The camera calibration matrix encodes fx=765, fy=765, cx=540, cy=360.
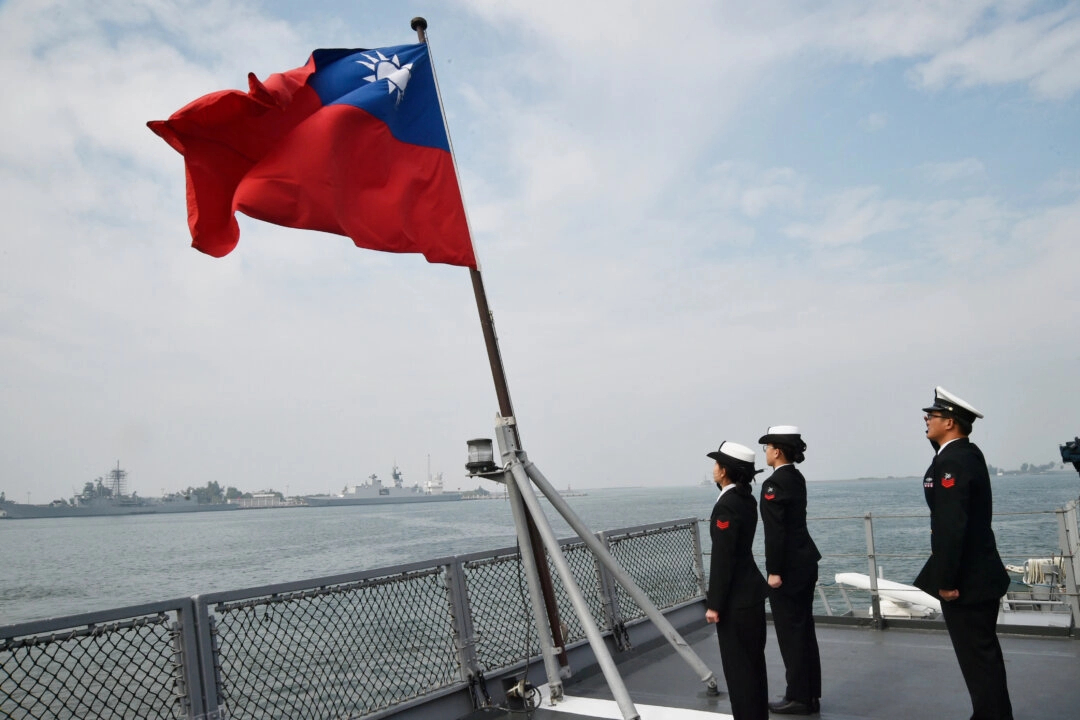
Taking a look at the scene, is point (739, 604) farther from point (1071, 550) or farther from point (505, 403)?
point (1071, 550)

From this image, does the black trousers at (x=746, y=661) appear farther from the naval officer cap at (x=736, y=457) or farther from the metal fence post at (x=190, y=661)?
the metal fence post at (x=190, y=661)

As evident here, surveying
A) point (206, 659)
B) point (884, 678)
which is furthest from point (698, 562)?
point (206, 659)

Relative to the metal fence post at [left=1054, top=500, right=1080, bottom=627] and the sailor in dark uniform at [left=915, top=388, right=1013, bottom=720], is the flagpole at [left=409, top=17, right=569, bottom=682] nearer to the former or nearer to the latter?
the sailor in dark uniform at [left=915, top=388, right=1013, bottom=720]

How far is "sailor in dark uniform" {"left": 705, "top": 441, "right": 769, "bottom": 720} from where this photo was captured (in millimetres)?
4059

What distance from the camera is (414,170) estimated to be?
16.8 feet

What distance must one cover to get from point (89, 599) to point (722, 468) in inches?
1639

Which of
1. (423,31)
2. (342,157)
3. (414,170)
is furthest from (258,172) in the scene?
(423,31)

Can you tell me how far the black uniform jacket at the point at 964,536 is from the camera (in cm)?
396

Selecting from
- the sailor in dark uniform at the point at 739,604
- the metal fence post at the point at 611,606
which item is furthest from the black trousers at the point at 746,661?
the metal fence post at the point at 611,606

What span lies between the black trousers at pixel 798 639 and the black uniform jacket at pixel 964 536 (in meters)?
0.93

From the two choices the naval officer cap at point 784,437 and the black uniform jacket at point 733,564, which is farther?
the naval officer cap at point 784,437

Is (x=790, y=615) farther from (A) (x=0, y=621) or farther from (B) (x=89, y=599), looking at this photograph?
(B) (x=89, y=599)

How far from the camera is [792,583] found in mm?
4875

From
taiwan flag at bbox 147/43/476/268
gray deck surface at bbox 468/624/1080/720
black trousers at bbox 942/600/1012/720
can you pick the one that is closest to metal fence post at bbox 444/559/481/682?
gray deck surface at bbox 468/624/1080/720
